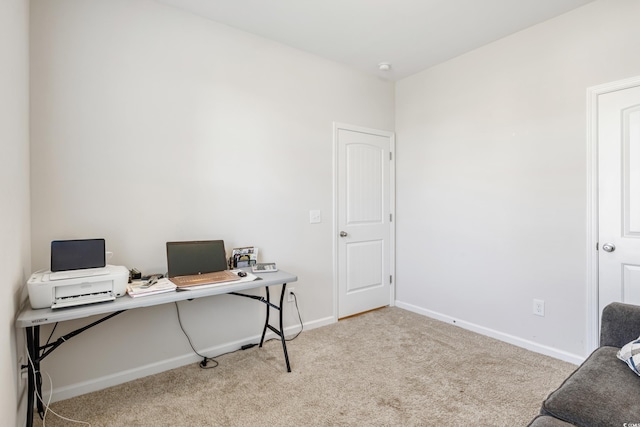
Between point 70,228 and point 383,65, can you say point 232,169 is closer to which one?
point 70,228

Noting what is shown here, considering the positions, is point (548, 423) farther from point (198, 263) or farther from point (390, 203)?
point (390, 203)

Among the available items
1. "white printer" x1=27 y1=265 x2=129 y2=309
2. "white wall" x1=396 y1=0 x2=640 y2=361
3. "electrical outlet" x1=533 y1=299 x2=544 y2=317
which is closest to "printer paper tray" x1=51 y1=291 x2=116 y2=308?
"white printer" x1=27 y1=265 x2=129 y2=309

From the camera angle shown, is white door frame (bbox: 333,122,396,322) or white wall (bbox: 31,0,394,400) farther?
white door frame (bbox: 333,122,396,322)

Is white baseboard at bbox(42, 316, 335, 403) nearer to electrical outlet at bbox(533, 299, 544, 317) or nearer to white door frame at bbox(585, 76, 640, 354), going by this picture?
electrical outlet at bbox(533, 299, 544, 317)

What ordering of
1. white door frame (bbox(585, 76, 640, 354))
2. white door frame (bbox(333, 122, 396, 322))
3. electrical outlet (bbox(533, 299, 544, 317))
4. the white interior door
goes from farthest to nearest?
white door frame (bbox(333, 122, 396, 322))
electrical outlet (bbox(533, 299, 544, 317))
white door frame (bbox(585, 76, 640, 354))
the white interior door

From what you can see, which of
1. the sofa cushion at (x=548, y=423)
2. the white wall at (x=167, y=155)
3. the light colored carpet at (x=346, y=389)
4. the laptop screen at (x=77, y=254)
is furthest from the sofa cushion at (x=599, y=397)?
the laptop screen at (x=77, y=254)

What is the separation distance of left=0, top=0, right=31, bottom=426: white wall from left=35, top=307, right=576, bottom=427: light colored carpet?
562 millimetres

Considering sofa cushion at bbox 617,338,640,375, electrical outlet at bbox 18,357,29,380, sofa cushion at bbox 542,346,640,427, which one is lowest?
electrical outlet at bbox 18,357,29,380

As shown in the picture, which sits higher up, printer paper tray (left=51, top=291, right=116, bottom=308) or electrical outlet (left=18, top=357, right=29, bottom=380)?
printer paper tray (left=51, top=291, right=116, bottom=308)

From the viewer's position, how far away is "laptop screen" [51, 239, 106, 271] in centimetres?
175

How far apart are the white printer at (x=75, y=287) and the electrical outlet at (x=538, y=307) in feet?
9.89

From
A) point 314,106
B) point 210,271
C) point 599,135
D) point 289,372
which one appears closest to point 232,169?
point 210,271

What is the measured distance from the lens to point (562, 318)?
8.14 feet

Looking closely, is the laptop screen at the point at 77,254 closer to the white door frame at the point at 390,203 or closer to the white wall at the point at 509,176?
the white door frame at the point at 390,203
